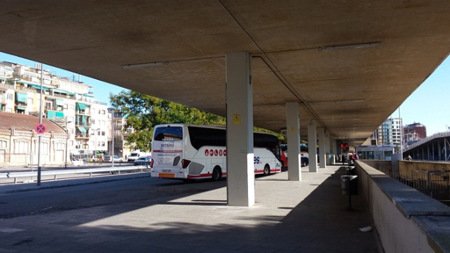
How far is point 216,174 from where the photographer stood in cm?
2803

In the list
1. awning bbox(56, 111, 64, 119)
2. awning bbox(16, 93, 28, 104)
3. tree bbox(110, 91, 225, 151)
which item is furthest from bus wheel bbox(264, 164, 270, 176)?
awning bbox(56, 111, 64, 119)

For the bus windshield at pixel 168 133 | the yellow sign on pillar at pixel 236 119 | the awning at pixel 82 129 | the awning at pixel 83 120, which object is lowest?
the yellow sign on pillar at pixel 236 119

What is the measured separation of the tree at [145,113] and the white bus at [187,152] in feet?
71.6

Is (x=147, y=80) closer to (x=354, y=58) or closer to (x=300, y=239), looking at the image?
(x=354, y=58)

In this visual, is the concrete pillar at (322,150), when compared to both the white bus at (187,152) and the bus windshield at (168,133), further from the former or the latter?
the bus windshield at (168,133)

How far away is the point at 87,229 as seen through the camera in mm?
10148

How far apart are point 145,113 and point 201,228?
41.7 meters

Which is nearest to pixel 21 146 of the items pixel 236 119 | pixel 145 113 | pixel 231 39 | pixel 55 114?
pixel 145 113

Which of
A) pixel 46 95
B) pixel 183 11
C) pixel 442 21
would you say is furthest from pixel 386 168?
pixel 46 95

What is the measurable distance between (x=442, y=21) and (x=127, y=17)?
7553 millimetres

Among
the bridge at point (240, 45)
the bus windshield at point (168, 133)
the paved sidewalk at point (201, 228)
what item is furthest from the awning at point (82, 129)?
the paved sidewalk at point (201, 228)

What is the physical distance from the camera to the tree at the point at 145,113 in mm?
49681

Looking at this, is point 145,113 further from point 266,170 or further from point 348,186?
point 348,186

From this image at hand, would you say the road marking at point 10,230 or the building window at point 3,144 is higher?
the building window at point 3,144
